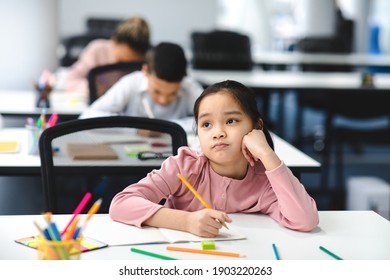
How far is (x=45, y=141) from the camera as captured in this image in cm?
172

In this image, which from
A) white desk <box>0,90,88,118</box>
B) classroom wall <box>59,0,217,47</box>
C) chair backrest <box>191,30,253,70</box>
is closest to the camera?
white desk <box>0,90,88,118</box>

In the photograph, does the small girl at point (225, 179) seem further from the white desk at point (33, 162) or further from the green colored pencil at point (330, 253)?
the white desk at point (33, 162)

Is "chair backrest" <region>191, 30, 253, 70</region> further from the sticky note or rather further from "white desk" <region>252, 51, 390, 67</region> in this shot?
the sticky note

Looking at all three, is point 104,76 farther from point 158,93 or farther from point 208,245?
point 208,245

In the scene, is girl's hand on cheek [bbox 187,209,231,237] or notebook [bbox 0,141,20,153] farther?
notebook [bbox 0,141,20,153]

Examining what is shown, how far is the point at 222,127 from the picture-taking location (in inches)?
58.0

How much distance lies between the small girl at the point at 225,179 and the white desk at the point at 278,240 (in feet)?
0.13

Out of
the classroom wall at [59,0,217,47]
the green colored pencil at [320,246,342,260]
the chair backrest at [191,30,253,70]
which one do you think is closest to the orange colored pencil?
the green colored pencil at [320,246,342,260]

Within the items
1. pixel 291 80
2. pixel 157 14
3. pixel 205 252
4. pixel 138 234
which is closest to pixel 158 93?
pixel 138 234

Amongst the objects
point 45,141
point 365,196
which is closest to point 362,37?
point 365,196

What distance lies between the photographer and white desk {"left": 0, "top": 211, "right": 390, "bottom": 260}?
123cm

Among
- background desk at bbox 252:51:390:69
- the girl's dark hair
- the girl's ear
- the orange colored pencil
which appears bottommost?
background desk at bbox 252:51:390:69

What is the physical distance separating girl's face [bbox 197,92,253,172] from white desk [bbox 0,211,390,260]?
15 centimetres

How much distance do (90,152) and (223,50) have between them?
331 cm
